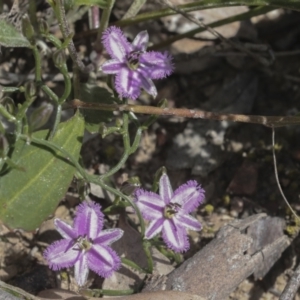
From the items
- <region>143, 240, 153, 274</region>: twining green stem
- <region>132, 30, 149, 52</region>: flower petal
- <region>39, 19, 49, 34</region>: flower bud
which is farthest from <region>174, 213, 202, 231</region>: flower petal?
<region>39, 19, 49, 34</region>: flower bud

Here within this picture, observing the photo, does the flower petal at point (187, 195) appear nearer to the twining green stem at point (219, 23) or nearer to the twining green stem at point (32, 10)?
the twining green stem at point (219, 23)

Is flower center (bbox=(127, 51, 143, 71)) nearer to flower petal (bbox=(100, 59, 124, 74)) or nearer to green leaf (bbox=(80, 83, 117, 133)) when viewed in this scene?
flower petal (bbox=(100, 59, 124, 74))

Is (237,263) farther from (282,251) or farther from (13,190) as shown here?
(13,190)

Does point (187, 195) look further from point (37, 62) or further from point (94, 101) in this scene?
point (37, 62)

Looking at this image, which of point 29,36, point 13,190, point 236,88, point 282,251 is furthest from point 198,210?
point 29,36

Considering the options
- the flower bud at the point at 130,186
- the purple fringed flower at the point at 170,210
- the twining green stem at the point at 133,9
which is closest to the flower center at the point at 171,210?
the purple fringed flower at the point at 170,210

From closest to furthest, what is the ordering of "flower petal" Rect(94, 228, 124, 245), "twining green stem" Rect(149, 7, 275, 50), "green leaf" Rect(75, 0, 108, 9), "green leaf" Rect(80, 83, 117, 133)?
"flower petal" Rect(94, 228, 124, 245) < "green leaf" Rect(75, 0, 108, 9) < "green leaf" Rect(80, 83, 117, 133) < "twining green stem" Rect(149, 7, 275, 50)

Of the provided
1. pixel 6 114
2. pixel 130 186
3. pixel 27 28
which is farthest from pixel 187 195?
pixel 27 28
